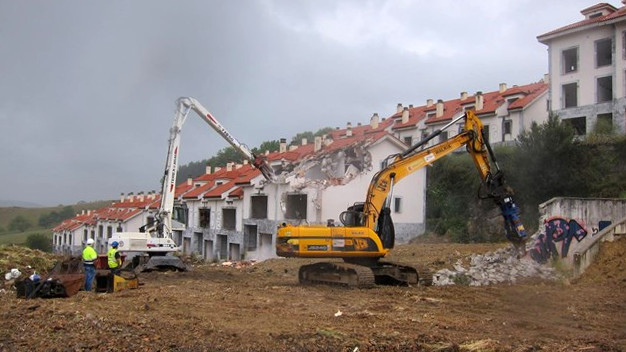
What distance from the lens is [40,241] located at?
77.7m

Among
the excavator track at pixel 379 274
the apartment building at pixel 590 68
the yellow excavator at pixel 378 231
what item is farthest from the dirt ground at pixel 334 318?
the apartment building at pixel 590 68

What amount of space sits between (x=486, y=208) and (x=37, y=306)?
83.5ft

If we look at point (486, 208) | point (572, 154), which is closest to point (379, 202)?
point (572, 154)

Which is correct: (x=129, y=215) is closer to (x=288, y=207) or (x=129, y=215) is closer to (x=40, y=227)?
(x=288, y=207)

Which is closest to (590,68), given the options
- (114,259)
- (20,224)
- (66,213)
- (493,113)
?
(493,113)

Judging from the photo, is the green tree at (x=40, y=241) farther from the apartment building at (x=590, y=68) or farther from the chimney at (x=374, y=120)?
the apartment building at (x=590, y=68)

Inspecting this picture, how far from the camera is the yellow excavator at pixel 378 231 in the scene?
15.1 meters

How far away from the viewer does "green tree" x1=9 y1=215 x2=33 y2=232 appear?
92444 mm

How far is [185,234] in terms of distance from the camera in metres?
49.1

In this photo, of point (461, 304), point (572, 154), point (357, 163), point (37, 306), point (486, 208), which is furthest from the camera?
point (357, 163)

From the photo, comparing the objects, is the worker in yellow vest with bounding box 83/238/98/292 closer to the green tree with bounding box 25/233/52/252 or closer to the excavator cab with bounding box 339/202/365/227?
the excavator cab with bounding box 339/202/365/227

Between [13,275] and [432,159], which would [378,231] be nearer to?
[432,159]

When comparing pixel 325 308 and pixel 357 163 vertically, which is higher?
pixel 357 163

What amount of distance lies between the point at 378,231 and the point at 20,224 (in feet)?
301
